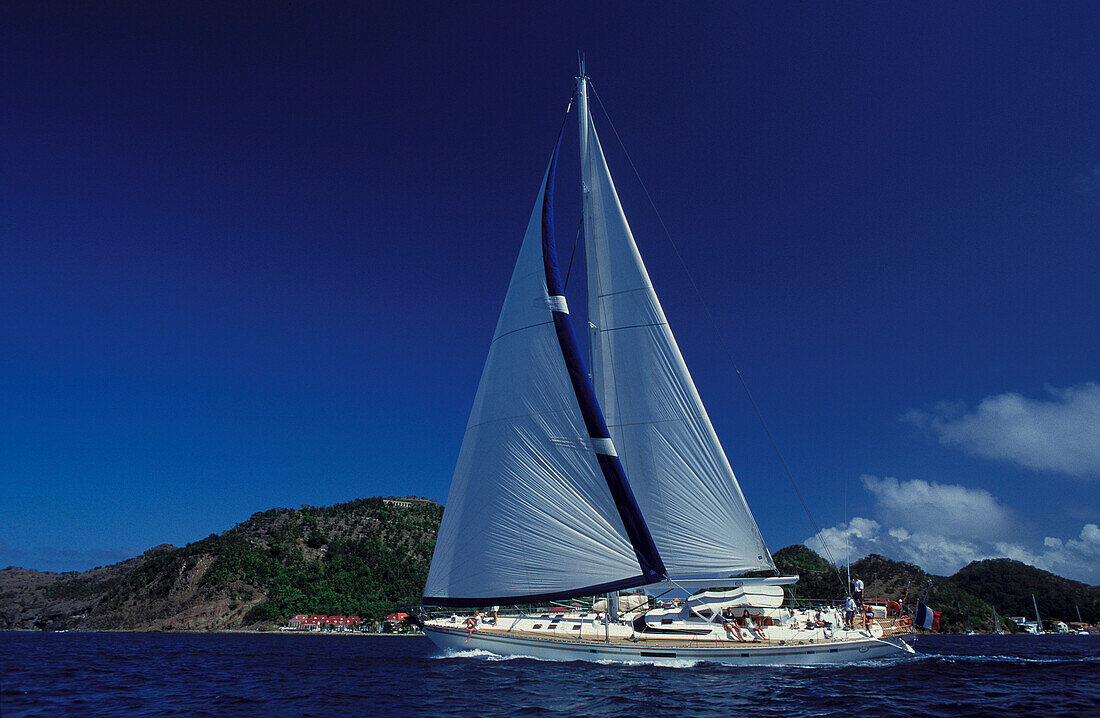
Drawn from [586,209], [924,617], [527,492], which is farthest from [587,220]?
[924,617]

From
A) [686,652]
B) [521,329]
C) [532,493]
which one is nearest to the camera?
[686,652]

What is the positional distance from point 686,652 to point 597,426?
7900mm

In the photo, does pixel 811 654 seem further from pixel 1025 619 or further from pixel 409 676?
pixel 1025 619

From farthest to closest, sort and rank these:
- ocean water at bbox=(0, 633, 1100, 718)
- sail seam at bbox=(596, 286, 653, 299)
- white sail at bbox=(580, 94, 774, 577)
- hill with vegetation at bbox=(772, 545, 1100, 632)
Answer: hill with vegetation at bbox=(772, 545, 1100, 632) < sail seam at bbox=(596, 286, 653, 299) < white sail at bbox=(580, 94, 774, 577) < ocean water at bbox=(0, 633, 1100, 718)

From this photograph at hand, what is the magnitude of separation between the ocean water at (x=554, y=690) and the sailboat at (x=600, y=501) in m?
1.09

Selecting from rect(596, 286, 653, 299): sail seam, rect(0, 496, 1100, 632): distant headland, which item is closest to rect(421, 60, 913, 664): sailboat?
rect(596, 286, 653, 299): sail seam

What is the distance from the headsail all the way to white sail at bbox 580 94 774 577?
9.87 ft

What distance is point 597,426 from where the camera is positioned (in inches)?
813

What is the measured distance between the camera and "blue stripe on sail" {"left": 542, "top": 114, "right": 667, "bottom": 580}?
19.8 meters

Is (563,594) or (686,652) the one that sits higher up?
(563,594)

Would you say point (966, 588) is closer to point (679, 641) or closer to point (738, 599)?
point (738, 599)

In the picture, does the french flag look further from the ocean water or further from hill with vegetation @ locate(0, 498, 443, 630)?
hill with vegetation @ locate(0, 498, 443, 630)

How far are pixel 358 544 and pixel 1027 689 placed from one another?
298ft

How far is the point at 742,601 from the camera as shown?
73.5 ft
